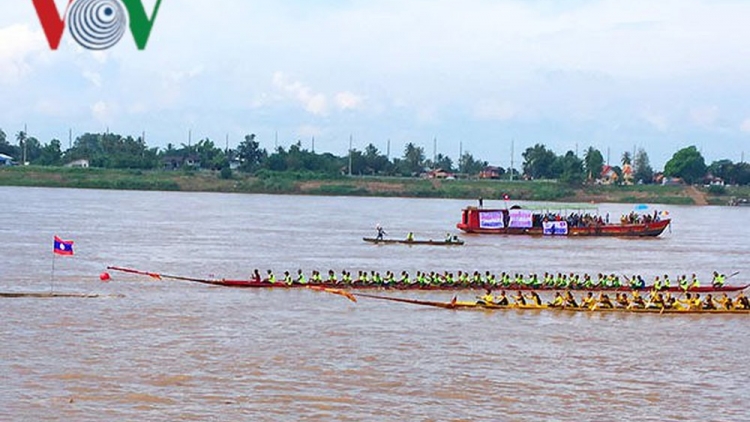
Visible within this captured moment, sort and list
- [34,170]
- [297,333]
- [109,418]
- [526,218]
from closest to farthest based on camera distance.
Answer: [109,418] → [297,333] → [526,218] → [34,170]

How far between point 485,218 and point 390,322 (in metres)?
38.5

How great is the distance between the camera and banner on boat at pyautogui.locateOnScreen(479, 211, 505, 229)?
6700 centimetres

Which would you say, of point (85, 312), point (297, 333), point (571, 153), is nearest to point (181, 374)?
point (297, 333)

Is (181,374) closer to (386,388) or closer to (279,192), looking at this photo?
(386,388)

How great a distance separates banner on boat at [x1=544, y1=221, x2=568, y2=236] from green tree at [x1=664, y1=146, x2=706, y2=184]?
69.9 m

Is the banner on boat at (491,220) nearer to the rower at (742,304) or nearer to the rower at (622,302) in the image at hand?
the rower at (742,304)

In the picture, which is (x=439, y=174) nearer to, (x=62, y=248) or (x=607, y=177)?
(x=607, y=177)

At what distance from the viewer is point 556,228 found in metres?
66.3

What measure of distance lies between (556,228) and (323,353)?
43154 mm

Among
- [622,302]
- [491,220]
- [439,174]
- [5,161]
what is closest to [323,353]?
[622,302]

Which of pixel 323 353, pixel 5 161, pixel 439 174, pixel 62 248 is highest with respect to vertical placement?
pixel 5 161

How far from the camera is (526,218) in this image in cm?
6712

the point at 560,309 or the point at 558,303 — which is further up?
the point at 558,303

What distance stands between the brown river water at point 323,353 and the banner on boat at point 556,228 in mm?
19065
